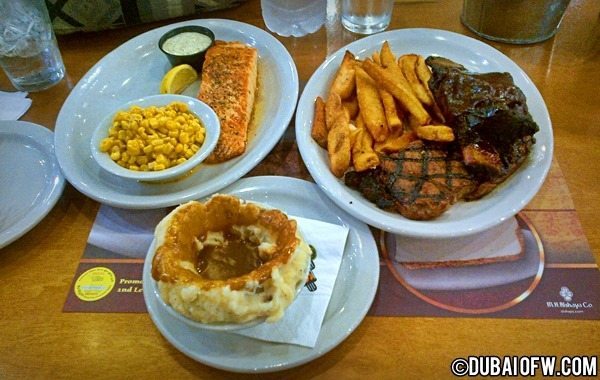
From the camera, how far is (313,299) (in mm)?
1424

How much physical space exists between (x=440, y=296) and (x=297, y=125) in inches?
33.2

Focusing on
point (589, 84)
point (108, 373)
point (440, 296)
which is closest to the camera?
point (108, 373)

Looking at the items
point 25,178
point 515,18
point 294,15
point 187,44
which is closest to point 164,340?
point 25,178

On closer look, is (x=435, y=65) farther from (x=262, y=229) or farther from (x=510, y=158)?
(x=262, y=229)

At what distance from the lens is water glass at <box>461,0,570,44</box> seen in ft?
7.60

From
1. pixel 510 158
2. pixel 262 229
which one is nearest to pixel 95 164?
pixel 262 229

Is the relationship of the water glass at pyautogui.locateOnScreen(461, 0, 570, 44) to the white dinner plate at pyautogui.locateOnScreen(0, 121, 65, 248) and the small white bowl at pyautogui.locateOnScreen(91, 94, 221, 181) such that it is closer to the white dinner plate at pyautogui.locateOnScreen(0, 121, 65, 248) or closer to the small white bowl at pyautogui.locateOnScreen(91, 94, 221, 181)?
the small white bowl at pyautogui.locateOnScreen(91, 94, 221, 181)

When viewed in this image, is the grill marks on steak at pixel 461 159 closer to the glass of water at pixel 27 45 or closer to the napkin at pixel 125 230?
the napkin at pixel 125 230

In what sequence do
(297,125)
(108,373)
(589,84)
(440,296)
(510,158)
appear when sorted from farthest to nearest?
(589,84) < (297,125) < (510,158) < (440,296) < (108,373)

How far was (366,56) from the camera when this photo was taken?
2.25m

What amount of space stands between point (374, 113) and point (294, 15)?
108cm

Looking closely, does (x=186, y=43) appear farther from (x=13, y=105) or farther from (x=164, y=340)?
(x=164, y=340)

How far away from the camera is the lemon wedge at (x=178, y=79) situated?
2.19m

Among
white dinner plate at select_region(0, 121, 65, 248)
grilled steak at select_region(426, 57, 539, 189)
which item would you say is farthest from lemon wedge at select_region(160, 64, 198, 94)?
grilled steak at select_region(426, 57, 539, 189)
